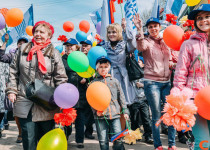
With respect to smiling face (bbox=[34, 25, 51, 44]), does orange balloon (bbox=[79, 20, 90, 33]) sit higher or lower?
higher

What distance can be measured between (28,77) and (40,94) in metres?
0.32

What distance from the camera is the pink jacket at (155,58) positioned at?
3.37m

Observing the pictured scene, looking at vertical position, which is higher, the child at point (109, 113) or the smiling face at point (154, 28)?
the smiling face at point (154, 28)

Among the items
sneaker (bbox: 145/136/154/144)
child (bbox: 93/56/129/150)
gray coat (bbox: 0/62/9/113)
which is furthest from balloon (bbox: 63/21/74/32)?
sneaker (bbox: 145/136/154/144)

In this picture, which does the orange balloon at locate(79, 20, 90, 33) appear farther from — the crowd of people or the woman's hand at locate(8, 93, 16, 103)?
the woman's hand at locate(8, 93, 16, 103)

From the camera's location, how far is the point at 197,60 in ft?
7.23

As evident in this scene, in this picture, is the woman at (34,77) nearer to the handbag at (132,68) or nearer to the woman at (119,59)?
the woman at (119,59)

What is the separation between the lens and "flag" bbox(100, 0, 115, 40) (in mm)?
4295

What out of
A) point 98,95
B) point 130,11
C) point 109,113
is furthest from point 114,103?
point 130,11

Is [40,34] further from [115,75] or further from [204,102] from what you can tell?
[204,102]

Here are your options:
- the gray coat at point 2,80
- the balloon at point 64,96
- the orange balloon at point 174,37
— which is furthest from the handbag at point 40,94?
the gray coat at point 2,80

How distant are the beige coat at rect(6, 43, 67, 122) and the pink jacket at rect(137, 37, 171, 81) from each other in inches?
54.8

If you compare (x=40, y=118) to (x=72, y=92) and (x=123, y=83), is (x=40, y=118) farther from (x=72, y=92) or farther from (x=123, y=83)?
(x=123, y=83)

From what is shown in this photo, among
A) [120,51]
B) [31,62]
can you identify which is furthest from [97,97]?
[120,51]
